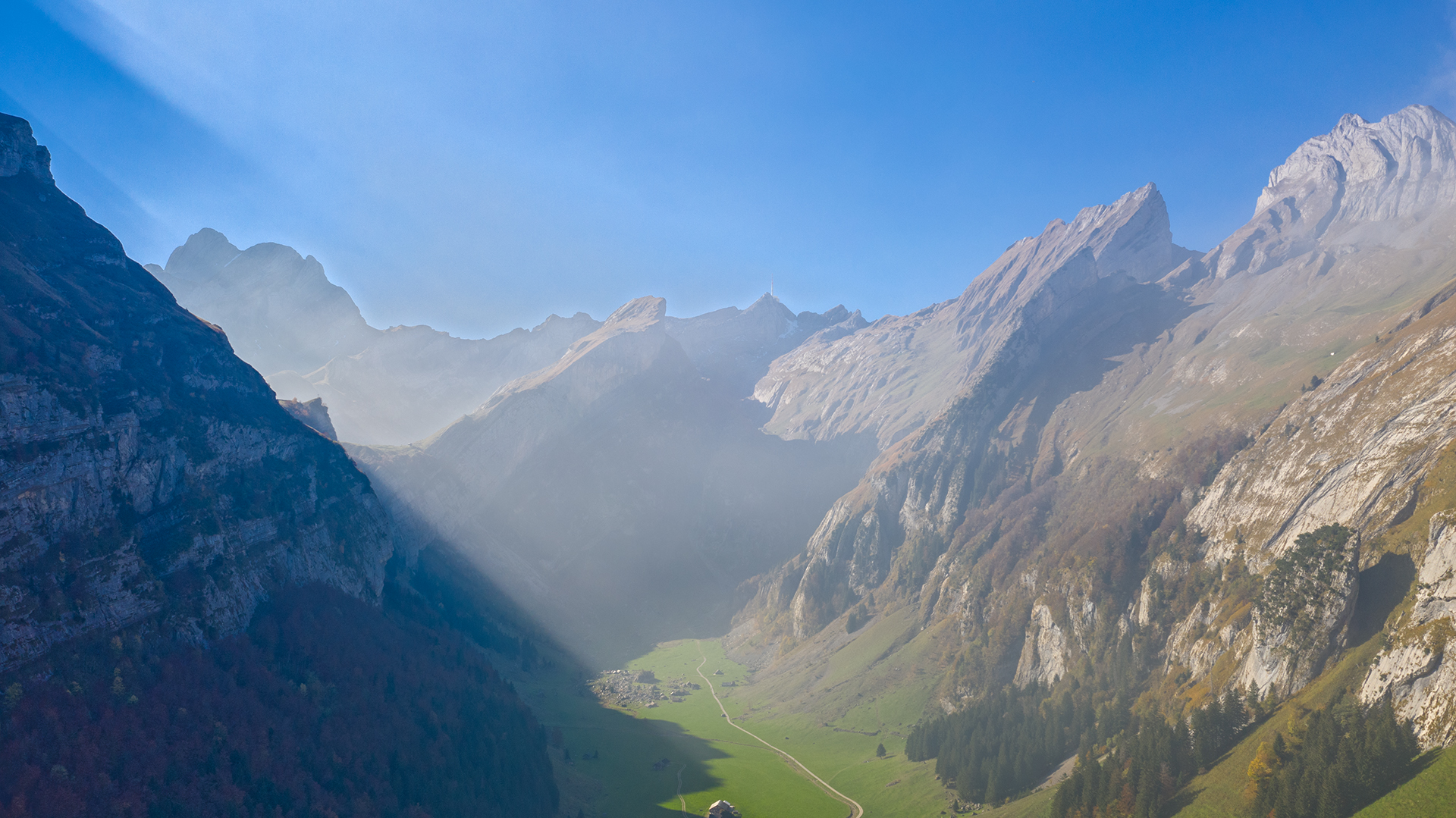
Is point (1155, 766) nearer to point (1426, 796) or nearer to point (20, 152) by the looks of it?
point (1426, 796)

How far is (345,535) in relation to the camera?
448 feet

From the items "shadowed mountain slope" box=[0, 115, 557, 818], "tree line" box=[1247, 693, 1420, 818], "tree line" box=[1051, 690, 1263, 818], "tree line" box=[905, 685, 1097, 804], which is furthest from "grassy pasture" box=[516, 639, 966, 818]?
"tree line" box=[1247, 693, 1420, 818]

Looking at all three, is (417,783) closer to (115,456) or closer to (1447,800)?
(115,456)

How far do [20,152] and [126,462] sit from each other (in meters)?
77.9

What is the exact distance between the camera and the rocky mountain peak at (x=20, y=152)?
116 m

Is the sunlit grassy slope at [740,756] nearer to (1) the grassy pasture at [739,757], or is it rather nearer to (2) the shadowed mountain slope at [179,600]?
(1) the grassy pasture at [739,757]

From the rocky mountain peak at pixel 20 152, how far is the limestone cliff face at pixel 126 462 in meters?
0.27

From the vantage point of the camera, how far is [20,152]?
118375 millimetres

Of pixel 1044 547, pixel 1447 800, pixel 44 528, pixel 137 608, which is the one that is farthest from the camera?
pixel 1044 547

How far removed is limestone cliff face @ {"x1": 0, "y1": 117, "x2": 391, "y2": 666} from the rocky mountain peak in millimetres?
269

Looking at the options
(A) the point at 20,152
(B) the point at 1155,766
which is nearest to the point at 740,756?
(B) the point at 1155,766

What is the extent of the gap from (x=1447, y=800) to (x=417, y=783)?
119998 millimetres

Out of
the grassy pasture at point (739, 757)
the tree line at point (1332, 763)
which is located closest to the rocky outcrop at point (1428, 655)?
the tree line at point (1332, 763)

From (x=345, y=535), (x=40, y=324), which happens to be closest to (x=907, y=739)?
(x=345, y=535)
